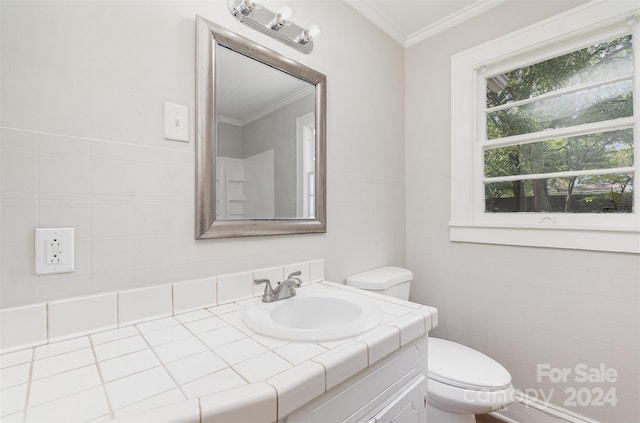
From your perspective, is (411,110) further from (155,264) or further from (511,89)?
(155,264)

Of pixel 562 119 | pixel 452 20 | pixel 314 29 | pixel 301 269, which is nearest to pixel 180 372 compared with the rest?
pixel 301 269

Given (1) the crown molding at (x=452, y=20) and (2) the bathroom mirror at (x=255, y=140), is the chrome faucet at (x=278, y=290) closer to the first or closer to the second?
(2) the bathroom mirror at (x=255, y=140)

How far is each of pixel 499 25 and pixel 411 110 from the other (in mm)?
634

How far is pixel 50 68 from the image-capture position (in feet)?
2.47

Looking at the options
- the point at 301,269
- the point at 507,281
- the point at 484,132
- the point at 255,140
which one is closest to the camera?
the point at 255,140

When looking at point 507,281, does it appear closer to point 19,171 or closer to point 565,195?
point 565,195

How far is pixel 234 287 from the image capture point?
1.08 m

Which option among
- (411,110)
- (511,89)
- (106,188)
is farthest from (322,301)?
(511,89)

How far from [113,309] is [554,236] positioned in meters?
1.88

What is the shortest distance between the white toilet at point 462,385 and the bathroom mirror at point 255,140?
0.81 metres

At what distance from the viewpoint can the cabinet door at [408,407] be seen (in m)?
0.81

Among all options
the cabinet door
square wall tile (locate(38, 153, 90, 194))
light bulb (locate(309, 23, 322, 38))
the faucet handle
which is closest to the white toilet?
the cabinet door

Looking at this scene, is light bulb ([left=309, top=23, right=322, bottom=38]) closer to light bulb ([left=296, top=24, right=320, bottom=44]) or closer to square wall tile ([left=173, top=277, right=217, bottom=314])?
light bulb ([left=296, top=24, right=320, bottom=44])

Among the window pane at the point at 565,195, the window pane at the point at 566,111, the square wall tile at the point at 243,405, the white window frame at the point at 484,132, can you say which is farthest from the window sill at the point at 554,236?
the square wall tile at the point at 243,405
